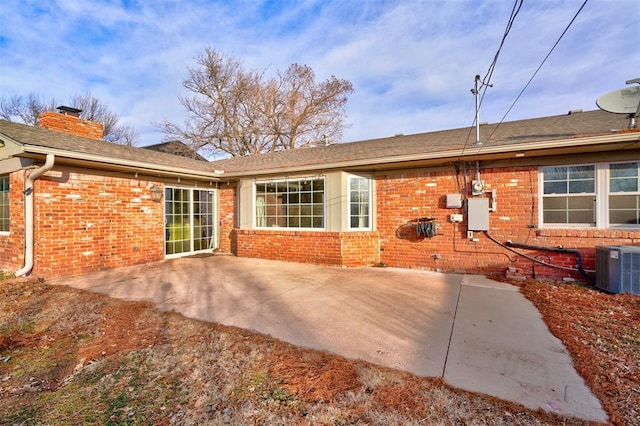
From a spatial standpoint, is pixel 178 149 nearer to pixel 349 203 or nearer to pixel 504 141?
pixel 349 203

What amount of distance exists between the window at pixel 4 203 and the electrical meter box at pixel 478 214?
34.7ft

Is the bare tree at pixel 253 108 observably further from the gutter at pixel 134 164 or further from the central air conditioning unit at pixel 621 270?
the central air conditioning unit at pixel 621 270

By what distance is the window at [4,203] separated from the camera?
6695mm

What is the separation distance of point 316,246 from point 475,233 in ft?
12.5

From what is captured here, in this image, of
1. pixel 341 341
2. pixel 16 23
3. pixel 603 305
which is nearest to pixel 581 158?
pixel 603 305

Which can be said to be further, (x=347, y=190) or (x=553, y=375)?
(x=347, y=190)

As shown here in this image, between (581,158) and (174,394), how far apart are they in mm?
7666

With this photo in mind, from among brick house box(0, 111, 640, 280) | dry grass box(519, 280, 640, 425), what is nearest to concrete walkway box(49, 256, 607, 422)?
dry grass box(519, 280, 640, 425)

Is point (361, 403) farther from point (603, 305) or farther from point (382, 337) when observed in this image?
point (603, 305)

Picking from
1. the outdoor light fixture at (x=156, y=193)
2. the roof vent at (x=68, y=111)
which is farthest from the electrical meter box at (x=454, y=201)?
the roof vent at (x=68, y=111)

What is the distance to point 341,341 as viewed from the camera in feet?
10.8

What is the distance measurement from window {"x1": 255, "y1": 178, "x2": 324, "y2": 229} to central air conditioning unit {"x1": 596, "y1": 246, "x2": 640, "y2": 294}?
5.63 meters

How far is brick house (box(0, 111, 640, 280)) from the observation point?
566 centimetres

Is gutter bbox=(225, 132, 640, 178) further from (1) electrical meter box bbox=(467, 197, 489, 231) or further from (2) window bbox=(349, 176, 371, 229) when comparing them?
(1) electrical meter box bbox=(467, 197, 489, 231)
